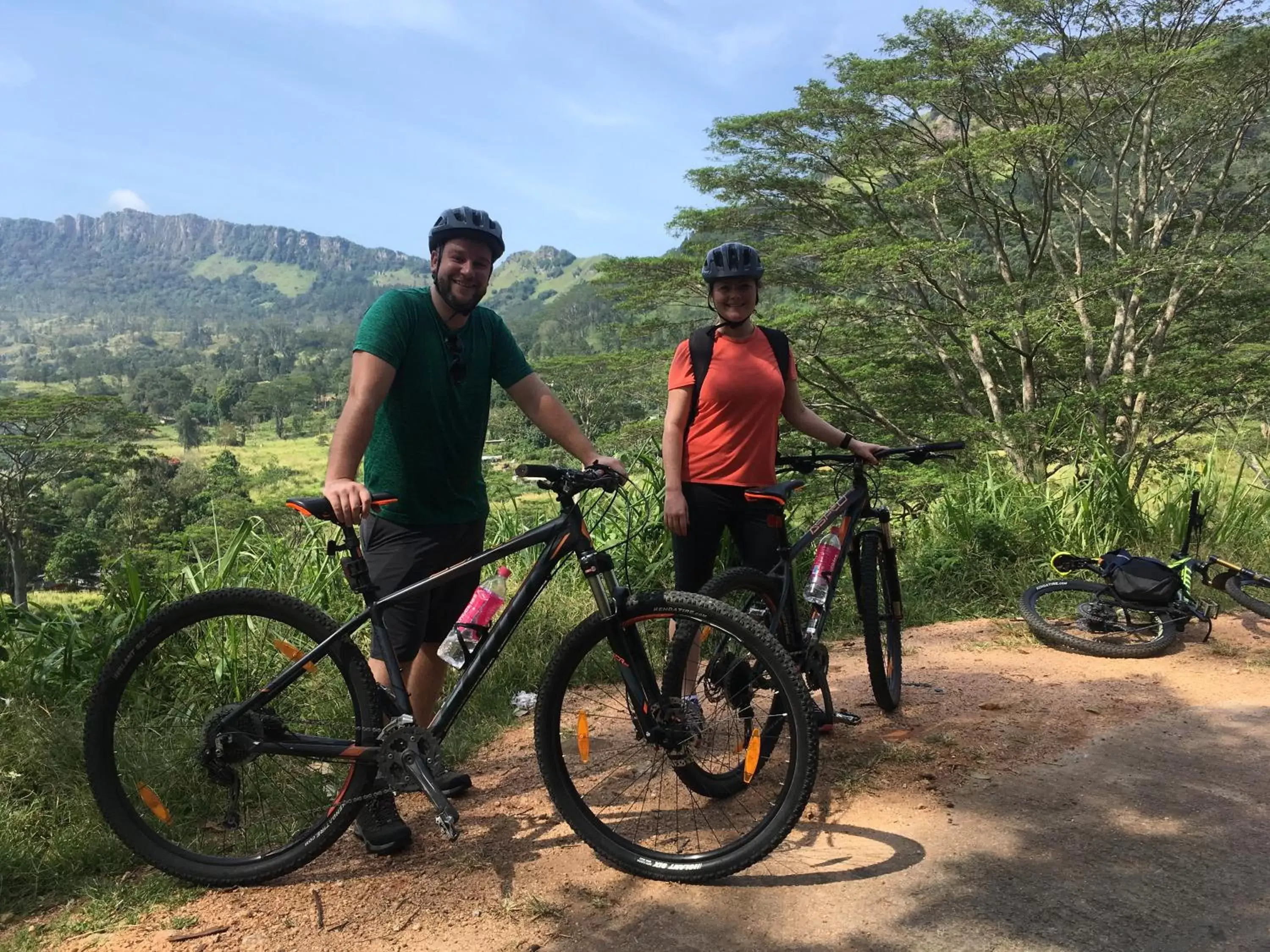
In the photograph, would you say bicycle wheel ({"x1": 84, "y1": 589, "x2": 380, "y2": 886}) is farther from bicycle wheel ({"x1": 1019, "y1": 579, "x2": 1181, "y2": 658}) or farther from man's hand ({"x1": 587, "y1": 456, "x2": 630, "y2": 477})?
bicycle wheel ({"x1": 1019, "y1": 579, "x2": 1181, "y2": 658})

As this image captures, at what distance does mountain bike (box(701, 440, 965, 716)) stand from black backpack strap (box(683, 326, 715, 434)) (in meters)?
0.40

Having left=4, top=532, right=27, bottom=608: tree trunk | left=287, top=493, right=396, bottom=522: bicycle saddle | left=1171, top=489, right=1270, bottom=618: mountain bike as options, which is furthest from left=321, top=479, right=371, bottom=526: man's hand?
left=4, top=532, right=27, bottom=608: tree trunk

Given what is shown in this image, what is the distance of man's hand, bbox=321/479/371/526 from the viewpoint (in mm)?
2215

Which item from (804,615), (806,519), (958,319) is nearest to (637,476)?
(806,519)

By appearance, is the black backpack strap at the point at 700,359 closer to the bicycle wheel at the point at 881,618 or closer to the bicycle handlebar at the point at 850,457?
the bicycle handlebar at the point at 850,457

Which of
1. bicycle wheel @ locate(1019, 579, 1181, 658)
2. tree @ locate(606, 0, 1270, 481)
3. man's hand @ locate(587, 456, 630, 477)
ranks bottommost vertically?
bicycle wheel @ locate(1019, 579, 1181, 658)

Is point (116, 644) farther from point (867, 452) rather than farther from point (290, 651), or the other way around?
point (867, 452)

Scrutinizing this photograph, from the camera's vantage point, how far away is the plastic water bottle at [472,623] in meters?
2.46

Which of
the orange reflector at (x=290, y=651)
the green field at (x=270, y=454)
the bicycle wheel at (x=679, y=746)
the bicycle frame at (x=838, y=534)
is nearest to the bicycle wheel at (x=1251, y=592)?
the bicycle frame at (x=838, y=534)

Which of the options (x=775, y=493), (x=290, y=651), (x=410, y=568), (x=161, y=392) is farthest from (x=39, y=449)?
Answer: (x=161, y=392)

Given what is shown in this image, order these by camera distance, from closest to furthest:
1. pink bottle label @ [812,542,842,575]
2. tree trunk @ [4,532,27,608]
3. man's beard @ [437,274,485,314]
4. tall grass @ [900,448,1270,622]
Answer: man's beard @ [437,274,485,314] → pink bottle label @ [812,542,842,575] → tall grass @ [900,448,1270,622] → tree trunk @ [4,532,27,608]

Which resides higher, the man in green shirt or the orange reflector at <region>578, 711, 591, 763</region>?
the man in green shirt

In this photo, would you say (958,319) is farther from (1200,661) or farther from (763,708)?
(763,708)

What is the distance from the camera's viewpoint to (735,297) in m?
3.03
